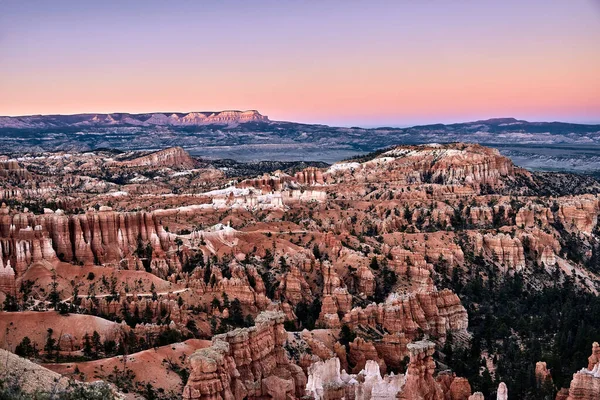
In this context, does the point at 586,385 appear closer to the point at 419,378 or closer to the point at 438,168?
the point at 419,378

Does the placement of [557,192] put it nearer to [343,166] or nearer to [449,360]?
[343,166]

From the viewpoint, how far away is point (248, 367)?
33.8 metres

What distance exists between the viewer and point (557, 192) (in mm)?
131875

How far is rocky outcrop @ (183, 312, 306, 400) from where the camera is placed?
93.3 ft

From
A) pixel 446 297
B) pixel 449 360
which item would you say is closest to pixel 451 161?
pixel 446 297

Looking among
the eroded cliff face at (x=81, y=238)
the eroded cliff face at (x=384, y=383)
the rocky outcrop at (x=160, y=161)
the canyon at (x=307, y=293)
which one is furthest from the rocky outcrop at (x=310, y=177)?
the eroded cliff face at (x=384, y=383)

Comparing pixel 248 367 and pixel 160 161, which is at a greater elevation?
pixel 248 367

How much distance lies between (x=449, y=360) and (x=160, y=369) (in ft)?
77.3

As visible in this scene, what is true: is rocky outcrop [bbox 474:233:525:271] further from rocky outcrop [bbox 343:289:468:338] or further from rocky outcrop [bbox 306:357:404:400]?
rocky outcrop [bbox 306:357:404:400]

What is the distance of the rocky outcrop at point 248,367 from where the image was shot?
93.3 feet

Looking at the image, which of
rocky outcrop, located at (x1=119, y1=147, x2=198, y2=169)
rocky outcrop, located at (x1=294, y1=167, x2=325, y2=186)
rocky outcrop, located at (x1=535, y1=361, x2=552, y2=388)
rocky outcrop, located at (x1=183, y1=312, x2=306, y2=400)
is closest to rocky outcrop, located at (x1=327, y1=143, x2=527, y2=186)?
rocky outcrop, located at (x1=294, y1=167, x2=325, y2=186)

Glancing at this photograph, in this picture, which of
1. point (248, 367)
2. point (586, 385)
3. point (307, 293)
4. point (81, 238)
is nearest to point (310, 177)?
point (307, 293)

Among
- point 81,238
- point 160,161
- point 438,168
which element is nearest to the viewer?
point 81,238

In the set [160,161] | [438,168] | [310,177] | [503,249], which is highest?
[438,168]
